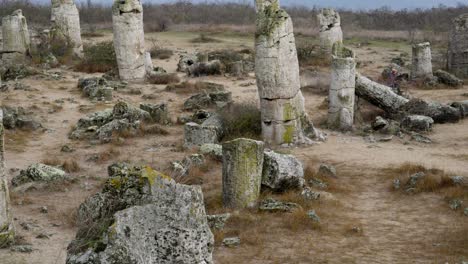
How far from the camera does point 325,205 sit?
31.0 feet

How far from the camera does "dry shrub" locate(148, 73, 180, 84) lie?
69.9ft

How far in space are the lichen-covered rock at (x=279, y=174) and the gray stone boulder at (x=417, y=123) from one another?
5616mm

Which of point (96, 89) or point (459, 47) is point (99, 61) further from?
point (459, 47)

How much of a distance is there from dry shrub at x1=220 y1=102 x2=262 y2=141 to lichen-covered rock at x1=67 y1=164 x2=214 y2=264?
8.25 meters

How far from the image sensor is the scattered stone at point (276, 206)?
9.01 metres

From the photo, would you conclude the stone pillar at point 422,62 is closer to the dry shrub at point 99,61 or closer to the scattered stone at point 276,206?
the dry shrub at point 99,61

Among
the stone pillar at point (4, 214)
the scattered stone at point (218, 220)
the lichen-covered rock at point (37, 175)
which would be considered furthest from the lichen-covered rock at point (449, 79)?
the stone pillar at point (4, 214)

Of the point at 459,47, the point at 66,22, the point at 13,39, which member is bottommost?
the point at 459,47

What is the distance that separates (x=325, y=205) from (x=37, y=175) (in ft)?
15.5

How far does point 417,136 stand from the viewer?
45.9 ft

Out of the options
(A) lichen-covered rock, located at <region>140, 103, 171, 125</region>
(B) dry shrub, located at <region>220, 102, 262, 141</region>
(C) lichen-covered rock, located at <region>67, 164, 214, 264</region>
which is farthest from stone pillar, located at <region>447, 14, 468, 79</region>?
(C) lichen-covered rock, located at <region>67, 164, 214, 264</region>

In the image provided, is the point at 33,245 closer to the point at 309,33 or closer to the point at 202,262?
the point at 202,262

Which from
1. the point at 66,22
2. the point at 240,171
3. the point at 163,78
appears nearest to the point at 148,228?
the point at 240,171

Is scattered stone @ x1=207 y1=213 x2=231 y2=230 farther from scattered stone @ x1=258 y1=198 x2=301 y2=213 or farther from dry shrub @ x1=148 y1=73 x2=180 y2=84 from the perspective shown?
dry shrub @ x1=148 y1=73 x2=180 y2=84
